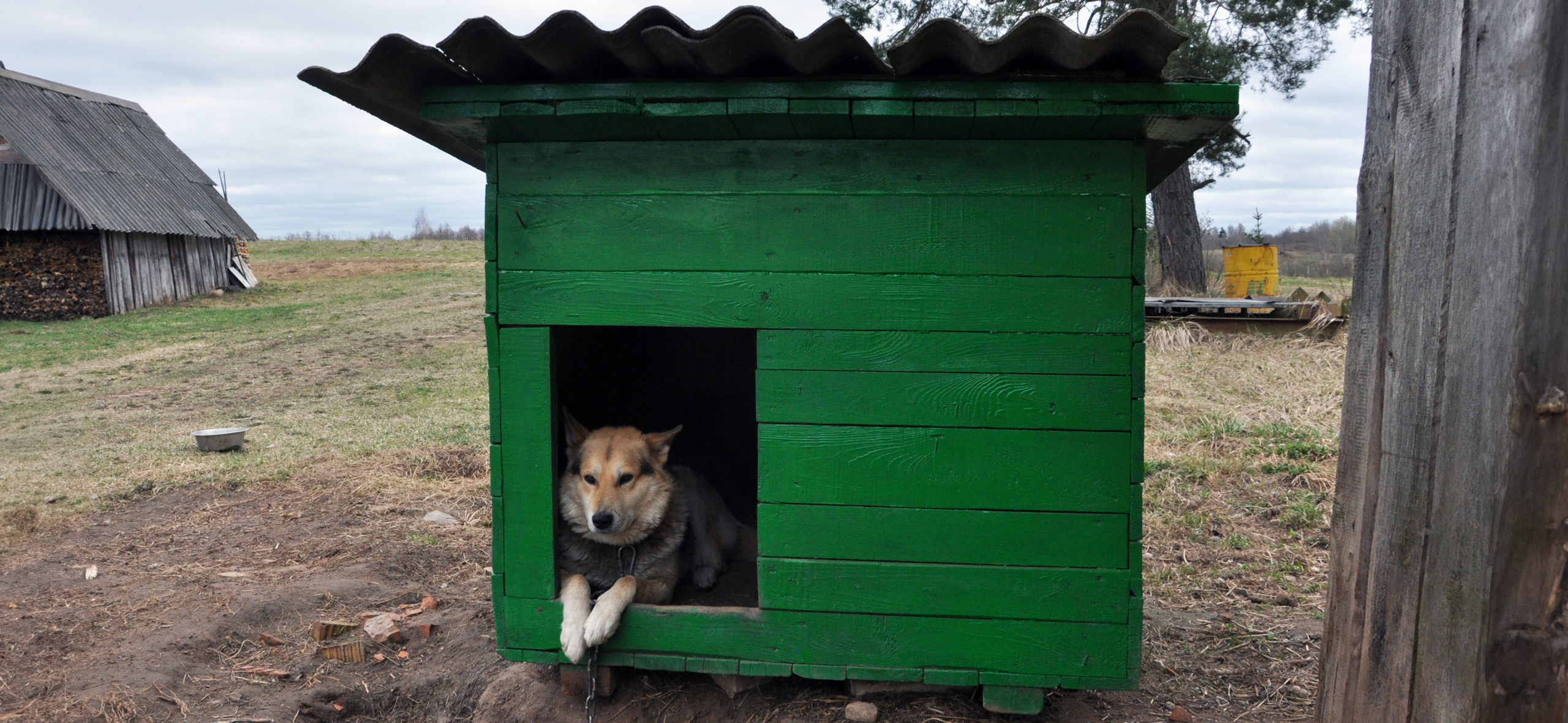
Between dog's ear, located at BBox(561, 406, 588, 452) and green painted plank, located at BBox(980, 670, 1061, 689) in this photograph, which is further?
dog's ear, located at BBox(561, 406, 588, 452)

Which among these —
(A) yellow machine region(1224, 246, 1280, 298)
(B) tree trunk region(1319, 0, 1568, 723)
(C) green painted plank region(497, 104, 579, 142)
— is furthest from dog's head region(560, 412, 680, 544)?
(A) yellow machine region(1224, 246, 1280, 298)

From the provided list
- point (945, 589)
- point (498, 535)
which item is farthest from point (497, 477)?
point (945, 589)

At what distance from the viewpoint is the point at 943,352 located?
3.14m

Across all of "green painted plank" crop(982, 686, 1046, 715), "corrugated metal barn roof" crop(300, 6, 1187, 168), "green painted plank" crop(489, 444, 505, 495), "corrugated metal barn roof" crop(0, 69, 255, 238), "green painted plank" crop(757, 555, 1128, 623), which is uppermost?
"corrugated metal barn roof" crop(0, 69, 255, 238)

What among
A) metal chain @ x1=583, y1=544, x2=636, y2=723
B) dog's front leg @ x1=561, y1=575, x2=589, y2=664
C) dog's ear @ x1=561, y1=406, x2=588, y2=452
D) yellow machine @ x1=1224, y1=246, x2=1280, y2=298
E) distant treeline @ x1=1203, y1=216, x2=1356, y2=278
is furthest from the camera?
distant treeline @ x1=1203, y1=216, x2=1356, y2=278

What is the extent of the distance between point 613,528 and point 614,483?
0.19m

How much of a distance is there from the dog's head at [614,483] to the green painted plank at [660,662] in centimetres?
47

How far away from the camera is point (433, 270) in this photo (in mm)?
24203

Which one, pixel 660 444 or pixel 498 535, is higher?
pixel 660 444

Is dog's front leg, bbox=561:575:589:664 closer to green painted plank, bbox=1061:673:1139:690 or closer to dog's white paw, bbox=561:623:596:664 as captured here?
dog's white paw, bbox=561:623:596:664

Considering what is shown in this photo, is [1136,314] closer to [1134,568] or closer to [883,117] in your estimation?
[1134,568]

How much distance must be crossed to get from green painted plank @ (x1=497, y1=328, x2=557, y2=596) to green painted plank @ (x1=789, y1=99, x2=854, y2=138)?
1155 millimetres

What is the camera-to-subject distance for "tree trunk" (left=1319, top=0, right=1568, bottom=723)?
2006 millimetres

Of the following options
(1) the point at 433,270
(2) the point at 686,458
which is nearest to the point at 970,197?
(2) the point at 686,458
